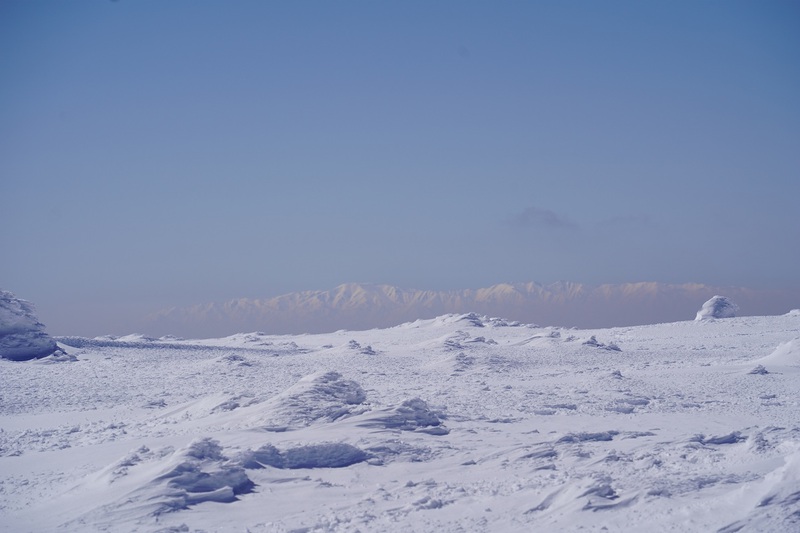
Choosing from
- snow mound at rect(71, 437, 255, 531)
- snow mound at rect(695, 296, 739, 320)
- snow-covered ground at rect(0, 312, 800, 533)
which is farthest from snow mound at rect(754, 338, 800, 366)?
snow mound at rect(695, 296, 739, 320)

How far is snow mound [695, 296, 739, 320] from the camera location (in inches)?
2101

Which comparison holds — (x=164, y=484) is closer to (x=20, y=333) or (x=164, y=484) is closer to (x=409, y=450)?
(x=409, y=450)

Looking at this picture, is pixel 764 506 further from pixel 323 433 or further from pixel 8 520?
pixel 8 520

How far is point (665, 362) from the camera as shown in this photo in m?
30.7

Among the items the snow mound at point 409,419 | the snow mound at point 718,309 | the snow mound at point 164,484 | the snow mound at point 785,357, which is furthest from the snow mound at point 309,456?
the snow mound at point 718,309

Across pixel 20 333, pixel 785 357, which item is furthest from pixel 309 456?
pixel 20 333

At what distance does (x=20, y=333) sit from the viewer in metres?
32.2

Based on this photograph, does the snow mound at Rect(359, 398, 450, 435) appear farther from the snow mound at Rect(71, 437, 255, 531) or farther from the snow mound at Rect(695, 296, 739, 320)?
the snow mound at Rect(695, 296, 739, 320)

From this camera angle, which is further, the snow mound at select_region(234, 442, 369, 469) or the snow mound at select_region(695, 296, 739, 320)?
the snow mound at select_region(695, 296, 739, 320)

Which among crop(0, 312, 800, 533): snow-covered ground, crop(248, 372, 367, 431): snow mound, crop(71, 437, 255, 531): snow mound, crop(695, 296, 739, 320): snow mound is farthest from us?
crop(695, 296, 739, 320): snow mound

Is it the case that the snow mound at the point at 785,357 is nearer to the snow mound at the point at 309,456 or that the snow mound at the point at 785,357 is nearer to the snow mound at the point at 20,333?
the snow mound at the point at 309,456

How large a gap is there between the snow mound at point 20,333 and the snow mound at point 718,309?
4332 cm

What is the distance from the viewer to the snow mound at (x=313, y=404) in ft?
50.5

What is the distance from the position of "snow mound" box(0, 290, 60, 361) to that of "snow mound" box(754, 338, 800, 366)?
30203 millimetres
